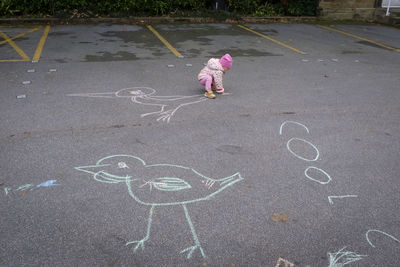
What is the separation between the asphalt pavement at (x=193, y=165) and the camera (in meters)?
2.52

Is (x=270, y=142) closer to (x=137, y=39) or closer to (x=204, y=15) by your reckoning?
(x=137, y=39)

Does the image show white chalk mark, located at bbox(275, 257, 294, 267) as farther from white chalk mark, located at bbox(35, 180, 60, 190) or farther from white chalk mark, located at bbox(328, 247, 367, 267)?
white chalk mark, located at bbox(35, 180, 60, 190)

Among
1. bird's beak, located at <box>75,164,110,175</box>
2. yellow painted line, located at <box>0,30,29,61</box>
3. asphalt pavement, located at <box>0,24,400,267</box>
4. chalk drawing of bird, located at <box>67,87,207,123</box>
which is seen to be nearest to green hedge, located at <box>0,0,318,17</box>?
yellow painted line, located at <box>0,30,29,61</box>

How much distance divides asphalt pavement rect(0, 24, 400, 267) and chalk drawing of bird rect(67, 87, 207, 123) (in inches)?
1.6

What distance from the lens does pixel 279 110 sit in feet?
16.7

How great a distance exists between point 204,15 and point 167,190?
11.1 meters

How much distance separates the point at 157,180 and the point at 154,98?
238cm

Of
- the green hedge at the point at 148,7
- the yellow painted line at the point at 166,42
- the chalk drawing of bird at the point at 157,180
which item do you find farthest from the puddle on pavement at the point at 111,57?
the green hedge at the point at 148,7

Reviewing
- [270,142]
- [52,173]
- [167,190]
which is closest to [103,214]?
[167,190]

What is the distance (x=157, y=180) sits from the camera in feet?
10.6

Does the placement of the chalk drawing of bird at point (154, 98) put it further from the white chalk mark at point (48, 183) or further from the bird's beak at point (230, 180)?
the white chalk mark at point (48, 183)

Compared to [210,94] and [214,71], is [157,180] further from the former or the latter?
[214,71]

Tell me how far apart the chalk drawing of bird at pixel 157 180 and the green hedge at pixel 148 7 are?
1017 centimetres

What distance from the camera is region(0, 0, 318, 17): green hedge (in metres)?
11.5
